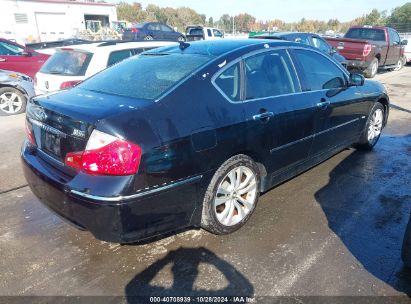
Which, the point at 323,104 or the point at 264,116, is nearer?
the point at 264,116

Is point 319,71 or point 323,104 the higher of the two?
point 319,71

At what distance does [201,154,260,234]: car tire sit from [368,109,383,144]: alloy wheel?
8.99ft

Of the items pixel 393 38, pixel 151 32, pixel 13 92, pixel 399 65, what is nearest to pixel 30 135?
pixel 13 92

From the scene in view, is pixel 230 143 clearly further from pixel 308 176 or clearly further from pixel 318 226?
pixel 308 176

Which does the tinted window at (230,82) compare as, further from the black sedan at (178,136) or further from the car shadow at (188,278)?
the car shadow at (188,278)

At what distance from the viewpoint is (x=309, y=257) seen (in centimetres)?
292

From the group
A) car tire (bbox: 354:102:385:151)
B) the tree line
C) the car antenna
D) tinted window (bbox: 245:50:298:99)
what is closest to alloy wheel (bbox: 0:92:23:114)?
the car antenna

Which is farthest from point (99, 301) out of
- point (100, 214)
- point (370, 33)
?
point (370, 33)

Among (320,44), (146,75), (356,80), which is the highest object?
(146,75)

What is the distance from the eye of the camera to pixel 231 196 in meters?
3.18

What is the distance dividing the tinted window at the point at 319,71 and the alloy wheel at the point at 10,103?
6.55 m

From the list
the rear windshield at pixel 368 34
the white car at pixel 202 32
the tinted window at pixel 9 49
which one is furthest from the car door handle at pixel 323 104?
the white car at pixel 202 32

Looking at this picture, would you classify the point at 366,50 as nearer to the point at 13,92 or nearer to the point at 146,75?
the point at 13,92

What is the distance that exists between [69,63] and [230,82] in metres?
4.15
